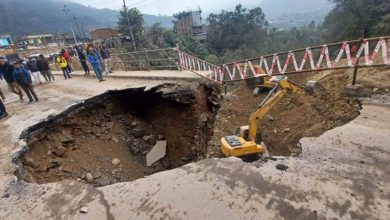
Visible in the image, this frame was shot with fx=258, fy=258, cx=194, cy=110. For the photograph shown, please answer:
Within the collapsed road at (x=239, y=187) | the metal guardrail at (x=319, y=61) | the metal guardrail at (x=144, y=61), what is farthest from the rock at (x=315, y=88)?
the metal guardrail at (x=144, y=61)

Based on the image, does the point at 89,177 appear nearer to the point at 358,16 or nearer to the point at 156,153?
the point at 156,153

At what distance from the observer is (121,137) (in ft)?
26.7

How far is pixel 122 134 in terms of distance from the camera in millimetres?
8289

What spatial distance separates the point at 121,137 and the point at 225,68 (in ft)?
13.5

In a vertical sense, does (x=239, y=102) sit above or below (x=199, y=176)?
below

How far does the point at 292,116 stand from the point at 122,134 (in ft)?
16.9

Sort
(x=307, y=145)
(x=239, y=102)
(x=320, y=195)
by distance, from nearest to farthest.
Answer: (x=320, y=195) → (x=307, y=145) → (x=239, y=102)

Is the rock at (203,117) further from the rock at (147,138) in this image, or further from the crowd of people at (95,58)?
the crowd of people at (95,58)

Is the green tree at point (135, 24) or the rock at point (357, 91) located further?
the green tree at point (135, 24)

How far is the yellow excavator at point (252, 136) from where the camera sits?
13.9 ft

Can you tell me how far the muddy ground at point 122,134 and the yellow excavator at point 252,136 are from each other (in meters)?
2.15

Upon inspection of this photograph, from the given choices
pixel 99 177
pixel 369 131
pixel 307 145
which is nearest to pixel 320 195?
pixel 307 145

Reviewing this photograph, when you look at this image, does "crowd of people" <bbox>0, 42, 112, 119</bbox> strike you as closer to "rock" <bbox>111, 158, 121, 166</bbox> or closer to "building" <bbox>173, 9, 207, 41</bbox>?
"rock" <bbox>111, 158, 121, 166</bbox>

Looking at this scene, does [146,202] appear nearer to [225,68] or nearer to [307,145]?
[307,145]
